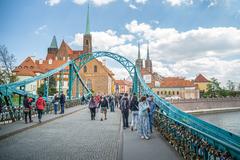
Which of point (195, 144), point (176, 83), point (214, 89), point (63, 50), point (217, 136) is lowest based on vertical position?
point (195, 144)

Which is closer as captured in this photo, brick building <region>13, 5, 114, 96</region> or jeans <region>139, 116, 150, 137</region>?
jeans <region>139, 116, 150, 137</region>

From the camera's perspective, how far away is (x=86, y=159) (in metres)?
5.84

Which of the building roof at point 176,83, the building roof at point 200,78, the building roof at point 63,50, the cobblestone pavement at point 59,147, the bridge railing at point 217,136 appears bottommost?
the cobblestone pavement at point 59,147

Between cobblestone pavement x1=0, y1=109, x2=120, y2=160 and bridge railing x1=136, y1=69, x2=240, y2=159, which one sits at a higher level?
bridge railing x1=136, y1=69, x2=240, y2=159

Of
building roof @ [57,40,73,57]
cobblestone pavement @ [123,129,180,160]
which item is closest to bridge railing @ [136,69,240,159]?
cobblestone pavement @ [123,129,180,160]

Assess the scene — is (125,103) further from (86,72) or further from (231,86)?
(231,86)

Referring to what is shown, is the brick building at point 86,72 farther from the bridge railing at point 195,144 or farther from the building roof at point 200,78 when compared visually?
the building roof at point 200,78

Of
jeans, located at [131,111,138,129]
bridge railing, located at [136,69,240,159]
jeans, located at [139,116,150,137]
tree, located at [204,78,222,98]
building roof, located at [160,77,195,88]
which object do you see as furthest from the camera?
building roof, located at [160,77,195,88]

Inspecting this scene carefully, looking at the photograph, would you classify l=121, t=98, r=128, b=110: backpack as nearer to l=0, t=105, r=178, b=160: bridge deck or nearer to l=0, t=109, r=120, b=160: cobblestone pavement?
l=0, t=109, r=120, b=160: cobblestone pavement

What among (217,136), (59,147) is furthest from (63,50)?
(217,136)

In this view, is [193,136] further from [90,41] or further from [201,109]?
[90,41]

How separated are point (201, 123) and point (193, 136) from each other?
1111 millimetres

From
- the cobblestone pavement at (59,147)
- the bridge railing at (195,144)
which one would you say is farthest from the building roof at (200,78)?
the bridge railing at (195,144)

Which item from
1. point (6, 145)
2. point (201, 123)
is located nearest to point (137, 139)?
point (201, 123)
